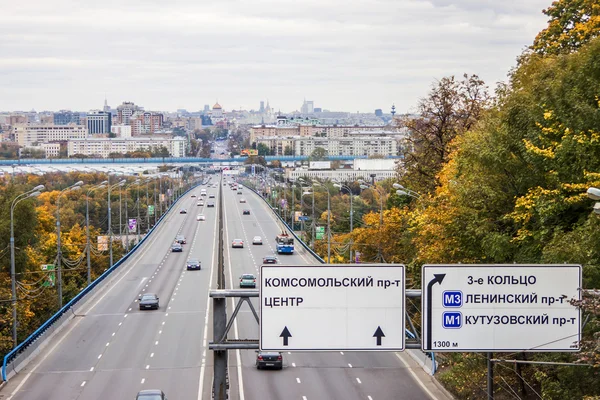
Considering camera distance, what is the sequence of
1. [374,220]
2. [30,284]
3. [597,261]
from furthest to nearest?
[374,220], [30,284], [597,261]

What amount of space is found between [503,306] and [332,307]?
10.3 feet

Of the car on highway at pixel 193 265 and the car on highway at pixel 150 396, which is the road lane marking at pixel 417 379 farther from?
the car on highway at pixel 193 265

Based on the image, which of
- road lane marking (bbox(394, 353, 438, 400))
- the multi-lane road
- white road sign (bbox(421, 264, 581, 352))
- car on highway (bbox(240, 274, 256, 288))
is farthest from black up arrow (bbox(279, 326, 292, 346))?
car on highway (bbox(240, 274, 256, 288))

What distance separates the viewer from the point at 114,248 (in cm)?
9138

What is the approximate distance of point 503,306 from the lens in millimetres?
17625

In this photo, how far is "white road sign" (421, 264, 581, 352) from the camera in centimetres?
1762

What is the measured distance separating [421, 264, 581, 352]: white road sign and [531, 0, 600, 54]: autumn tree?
19784mm

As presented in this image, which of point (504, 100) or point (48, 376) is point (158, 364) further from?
point (504, 100)

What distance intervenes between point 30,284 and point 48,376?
1870 centimetres

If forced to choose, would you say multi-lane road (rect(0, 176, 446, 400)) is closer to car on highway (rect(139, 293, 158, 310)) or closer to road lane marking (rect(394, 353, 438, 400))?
road lane marking (rect(394, 353, 438, 400))

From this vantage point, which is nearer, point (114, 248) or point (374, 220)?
point (374, 220)

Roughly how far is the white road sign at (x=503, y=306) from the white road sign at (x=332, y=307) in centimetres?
67

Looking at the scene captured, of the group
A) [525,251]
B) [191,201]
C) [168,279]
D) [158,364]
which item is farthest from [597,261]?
[191,201]

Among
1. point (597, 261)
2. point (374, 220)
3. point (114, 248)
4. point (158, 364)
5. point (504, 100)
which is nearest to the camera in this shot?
point (597, 261)
